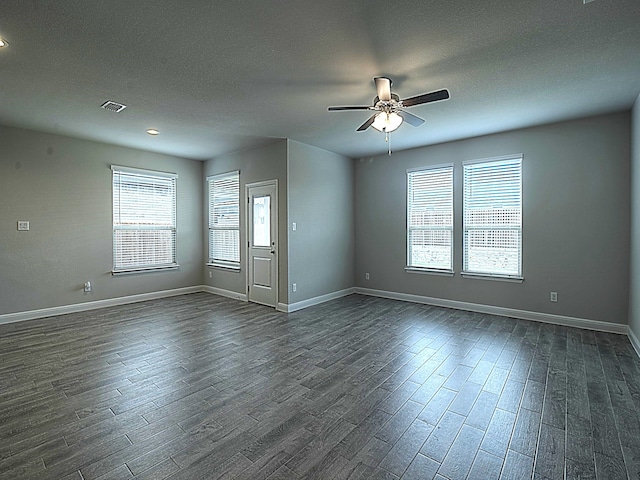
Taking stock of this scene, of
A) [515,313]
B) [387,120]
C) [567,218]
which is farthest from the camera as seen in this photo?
[515,313]

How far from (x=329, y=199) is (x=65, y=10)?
4.53 meters

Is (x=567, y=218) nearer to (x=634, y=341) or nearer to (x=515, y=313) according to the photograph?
(x=515, y=313)

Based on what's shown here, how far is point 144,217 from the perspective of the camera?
627 cm

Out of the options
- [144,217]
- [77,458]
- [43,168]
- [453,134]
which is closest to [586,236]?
[453,134]

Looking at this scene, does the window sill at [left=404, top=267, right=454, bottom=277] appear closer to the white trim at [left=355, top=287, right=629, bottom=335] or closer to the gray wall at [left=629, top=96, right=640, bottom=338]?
the white trim at [left=355, top=287, right=629, bottom=335]

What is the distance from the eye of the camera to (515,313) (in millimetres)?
5008

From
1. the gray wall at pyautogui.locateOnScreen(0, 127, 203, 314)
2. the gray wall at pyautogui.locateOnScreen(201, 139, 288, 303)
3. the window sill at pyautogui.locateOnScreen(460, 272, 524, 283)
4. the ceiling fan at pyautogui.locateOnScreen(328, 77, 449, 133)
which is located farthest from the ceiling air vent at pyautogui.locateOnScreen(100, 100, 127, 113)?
the window sill at pyautogui.locateOnScreen(460, 272, 524, 283)

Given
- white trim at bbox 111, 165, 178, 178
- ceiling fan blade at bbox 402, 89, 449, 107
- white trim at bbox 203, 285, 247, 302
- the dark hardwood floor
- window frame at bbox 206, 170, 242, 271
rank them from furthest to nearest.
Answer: window frame at bbox 206, 170, 242, 271 < white trim at bbox 203, 285, 247, 302 < white trim at bbox 111, 165, 178, 178 < ceiling fan blade at bbox 402, 89, 449, 107 < the dark hardwood floor

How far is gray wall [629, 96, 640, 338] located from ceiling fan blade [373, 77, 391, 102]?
2938 mm

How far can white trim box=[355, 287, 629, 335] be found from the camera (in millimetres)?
4312

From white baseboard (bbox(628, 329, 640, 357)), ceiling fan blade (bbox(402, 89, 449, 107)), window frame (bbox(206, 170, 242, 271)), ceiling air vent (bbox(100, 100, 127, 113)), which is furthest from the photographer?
window frame (bbox(206, 170, 242, 271))

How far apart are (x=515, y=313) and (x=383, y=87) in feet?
13.0

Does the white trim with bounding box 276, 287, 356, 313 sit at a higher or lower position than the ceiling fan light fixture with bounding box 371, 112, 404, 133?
lower

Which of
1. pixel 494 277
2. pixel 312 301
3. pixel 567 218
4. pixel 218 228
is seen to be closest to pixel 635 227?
pixel 567 218
